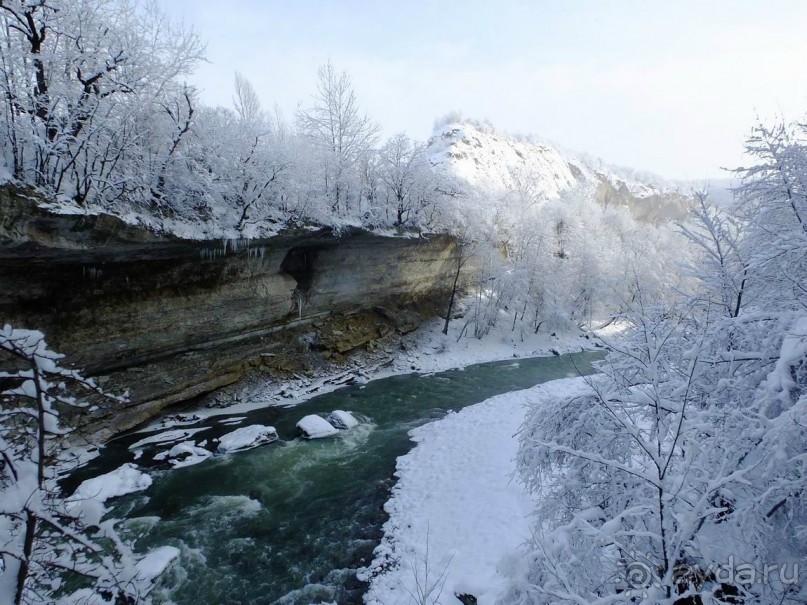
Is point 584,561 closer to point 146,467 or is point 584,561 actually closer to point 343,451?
point 343,451

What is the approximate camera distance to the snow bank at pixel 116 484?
9562 millimetres

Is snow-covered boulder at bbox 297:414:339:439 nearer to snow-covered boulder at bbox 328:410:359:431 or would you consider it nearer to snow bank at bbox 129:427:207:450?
snow-covered boulder at bbox 328:410:359:431

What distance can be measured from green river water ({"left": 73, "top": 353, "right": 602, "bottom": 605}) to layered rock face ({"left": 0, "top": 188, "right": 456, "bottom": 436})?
254cm

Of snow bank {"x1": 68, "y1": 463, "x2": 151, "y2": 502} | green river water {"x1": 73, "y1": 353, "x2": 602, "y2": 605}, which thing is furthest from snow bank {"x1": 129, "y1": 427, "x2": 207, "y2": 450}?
snow bank {"x1": 68, "y1": 463, "x2": 151, "y2": 502}

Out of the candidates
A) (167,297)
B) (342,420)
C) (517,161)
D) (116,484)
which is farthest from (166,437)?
(517,161)

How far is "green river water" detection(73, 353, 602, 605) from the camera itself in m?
7.28

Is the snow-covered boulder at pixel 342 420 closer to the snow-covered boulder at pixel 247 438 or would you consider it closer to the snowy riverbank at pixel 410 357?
the snow-covered boulder at pixel 247 438

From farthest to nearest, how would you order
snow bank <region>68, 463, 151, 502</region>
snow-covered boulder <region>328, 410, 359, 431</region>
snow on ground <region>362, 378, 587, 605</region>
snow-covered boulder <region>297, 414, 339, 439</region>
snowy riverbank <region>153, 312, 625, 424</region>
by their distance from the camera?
snowy riverbank <region>153, 312, 625, 424</region> → snow-covered boulder <region>328, 410, 359, 431</region> → snow-covered boulder <region>297, 414, 339, 439</region> → snow bank <region>68, 463, 151, 502</region> → snow on ground <region>362, 378, 587, 605</region>

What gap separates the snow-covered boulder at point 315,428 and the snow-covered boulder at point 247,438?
954 millimetres

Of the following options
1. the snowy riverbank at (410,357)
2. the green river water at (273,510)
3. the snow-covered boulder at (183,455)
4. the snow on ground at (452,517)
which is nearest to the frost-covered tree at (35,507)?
the snow on ground at (452,517)

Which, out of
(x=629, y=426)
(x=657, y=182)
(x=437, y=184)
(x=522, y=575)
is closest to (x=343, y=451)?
(x=522, y=575)

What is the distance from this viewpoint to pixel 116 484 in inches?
393

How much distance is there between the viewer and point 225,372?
1664 centimetres

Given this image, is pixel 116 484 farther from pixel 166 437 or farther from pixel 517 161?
pixel 517 161
